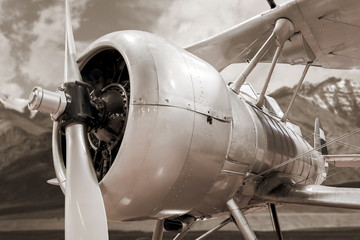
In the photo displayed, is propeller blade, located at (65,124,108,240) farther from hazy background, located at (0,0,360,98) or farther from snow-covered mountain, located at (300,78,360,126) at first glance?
snow-covered mountain, located at (300,78,360,126)

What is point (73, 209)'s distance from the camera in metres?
2.39

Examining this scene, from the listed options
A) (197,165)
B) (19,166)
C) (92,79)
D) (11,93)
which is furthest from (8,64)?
(197,165)

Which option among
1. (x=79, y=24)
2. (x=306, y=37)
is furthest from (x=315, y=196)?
(x=79, y=24)

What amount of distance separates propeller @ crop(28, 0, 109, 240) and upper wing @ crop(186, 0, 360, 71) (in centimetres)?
266

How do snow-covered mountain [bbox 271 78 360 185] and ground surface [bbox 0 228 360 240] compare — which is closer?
ground surface [bbox 0 228 360 240]

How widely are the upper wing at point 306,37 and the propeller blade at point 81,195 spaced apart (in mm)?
2754

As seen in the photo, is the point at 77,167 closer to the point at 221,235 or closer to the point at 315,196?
the point at 315,196

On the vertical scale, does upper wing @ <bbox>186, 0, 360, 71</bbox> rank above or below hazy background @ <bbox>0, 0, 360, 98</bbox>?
below

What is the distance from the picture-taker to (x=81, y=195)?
2449mm

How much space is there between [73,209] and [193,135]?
0.98 metres

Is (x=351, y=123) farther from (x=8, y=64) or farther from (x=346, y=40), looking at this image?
(x=8, y=64)

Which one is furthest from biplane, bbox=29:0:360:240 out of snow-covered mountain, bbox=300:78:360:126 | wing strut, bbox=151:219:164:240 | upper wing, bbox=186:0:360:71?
snow-covered mountain, bbox=300:78:360:126

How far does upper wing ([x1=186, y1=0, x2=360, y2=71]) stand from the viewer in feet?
14.7

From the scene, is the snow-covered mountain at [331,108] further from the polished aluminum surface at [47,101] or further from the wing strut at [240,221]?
the polished aluminum surface at [47,101]
